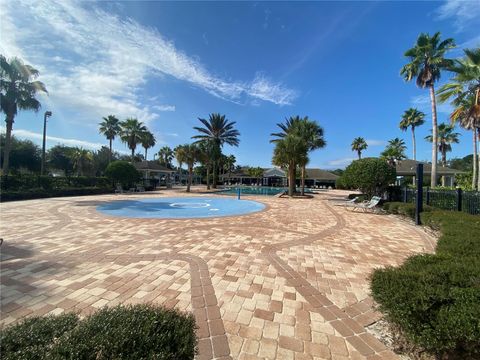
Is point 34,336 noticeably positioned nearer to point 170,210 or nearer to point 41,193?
point 170,210

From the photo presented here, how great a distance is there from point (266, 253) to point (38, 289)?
15.3ft

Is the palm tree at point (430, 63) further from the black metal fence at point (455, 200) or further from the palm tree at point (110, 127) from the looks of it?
the palm tree at point (110, 127)

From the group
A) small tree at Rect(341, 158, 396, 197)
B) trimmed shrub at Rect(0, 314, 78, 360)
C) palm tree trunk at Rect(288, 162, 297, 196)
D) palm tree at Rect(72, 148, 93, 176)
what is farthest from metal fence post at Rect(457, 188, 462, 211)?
palm tree at Rect(72, 148, 93, 176)

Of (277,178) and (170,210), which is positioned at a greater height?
(277,178)

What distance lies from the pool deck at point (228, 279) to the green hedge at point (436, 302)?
0.62 metres

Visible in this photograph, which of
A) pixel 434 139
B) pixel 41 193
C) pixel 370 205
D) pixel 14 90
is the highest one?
pixel 14 90

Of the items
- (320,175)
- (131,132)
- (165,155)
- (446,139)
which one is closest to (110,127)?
(131,132)

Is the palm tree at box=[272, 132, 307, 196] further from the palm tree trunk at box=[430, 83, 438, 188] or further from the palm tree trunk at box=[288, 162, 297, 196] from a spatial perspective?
the palm tree trunk at box=[430, 83, 438, 188]

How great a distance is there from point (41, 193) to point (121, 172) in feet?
30.5

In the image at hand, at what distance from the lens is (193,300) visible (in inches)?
141

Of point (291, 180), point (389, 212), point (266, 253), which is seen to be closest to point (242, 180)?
point (291, 180)

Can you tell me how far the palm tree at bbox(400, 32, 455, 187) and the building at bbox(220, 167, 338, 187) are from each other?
109 ft

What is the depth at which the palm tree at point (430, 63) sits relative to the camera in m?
17.0

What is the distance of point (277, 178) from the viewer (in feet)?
193
